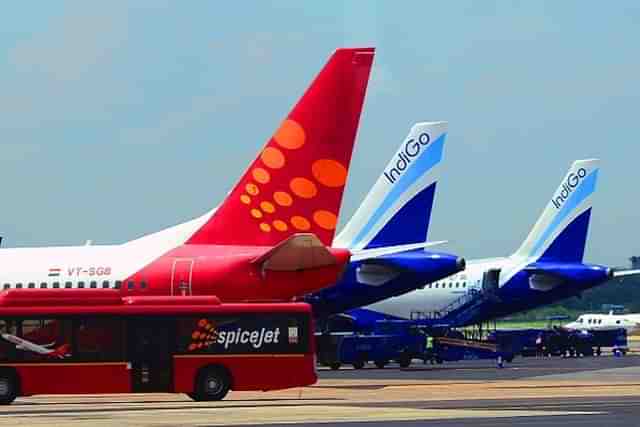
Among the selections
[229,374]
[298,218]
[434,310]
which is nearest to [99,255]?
[298,218]

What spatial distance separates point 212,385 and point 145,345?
2.29 meters

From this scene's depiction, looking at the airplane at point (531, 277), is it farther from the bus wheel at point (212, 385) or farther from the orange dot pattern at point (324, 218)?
the bus wheel at point (212, 385)

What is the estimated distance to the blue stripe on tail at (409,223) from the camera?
80.8 metres

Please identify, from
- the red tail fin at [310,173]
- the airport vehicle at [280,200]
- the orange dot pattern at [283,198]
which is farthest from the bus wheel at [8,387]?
the orange dot pattern at [283,198]

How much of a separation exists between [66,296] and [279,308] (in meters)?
6.36

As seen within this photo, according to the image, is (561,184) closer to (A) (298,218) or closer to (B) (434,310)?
(B) (434,310)

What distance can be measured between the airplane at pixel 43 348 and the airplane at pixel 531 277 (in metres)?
49.4

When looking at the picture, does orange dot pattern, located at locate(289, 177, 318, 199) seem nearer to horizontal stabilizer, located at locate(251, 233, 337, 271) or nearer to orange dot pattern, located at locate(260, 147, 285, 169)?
orange dot pattern, located at locate(260, 147, 285, 169)

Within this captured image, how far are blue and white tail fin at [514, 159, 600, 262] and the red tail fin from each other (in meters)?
46.5

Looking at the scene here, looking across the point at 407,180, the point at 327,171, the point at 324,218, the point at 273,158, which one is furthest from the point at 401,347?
the point at 273,158

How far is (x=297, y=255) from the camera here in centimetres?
5366

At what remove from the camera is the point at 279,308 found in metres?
50.2

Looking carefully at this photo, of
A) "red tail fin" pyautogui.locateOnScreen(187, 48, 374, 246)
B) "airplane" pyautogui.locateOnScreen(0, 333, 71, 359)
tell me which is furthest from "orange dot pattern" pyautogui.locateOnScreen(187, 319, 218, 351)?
"red tail fin" pyautogui.locateOnScreen(187, 48, 374, 246)

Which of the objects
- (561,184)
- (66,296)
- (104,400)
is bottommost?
(104,400)
